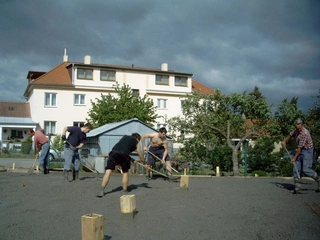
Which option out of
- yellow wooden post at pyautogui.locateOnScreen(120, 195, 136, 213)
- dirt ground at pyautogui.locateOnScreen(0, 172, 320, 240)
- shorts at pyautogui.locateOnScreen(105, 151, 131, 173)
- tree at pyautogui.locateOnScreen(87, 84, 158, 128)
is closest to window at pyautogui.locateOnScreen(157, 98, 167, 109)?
tree at pyautogui.locateOnScreen(87, 84, 158, 128)

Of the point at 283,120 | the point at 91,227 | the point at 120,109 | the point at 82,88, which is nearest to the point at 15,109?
the point at 82,88

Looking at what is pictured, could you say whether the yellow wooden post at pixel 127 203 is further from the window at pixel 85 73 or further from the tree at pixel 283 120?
the window at pixel 85 73

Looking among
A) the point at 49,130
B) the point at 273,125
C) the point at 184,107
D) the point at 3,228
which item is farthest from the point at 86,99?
the point at 3,228

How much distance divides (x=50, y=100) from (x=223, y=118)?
90.7 ft

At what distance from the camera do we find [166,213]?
7.39 m

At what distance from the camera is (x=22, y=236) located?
5.73 metres

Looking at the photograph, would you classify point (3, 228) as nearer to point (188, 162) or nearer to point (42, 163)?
point (42, 163)

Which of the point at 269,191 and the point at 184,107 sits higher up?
the point at 184,107

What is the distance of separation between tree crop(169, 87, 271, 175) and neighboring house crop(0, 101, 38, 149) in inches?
1026

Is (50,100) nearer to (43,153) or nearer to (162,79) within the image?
(162,79)

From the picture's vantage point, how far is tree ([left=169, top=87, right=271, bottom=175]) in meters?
19.5

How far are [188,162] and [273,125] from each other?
4.80 metres

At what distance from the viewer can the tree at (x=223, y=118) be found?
1945cm

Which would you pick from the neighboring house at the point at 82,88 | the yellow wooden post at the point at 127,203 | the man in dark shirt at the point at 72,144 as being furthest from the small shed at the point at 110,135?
the neighboring house at the point at 82,88
